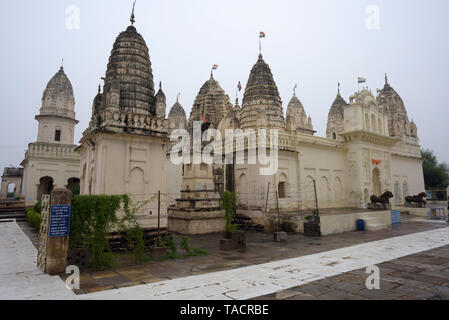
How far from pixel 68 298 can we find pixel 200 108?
23.9 metres

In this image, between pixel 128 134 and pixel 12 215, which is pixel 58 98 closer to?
pixel 12 215

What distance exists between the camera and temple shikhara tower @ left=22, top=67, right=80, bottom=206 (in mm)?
25156

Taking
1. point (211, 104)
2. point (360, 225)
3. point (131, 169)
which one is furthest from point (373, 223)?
point (211, 104)

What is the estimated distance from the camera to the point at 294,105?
36.8 metres

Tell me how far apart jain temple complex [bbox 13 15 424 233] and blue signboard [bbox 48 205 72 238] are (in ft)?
9.94

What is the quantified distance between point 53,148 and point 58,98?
5.12 meters

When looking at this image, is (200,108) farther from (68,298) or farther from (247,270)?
(68,298)

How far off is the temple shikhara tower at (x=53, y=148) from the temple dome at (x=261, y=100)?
16.1 m

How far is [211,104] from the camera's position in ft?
91.0

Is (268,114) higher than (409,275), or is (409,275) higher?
(268,114)

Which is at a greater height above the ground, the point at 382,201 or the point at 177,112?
the point at 177,112

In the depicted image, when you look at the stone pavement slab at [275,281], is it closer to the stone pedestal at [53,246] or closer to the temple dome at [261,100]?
the stone pedestal at [53,246]

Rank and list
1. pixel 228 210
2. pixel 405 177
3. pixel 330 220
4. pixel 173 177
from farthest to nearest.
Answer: pixel 405 177
pixel 173 177
pixel 330 220
pixel 228 210
